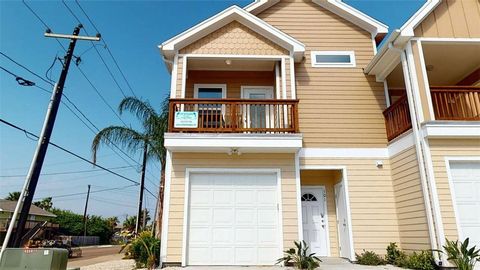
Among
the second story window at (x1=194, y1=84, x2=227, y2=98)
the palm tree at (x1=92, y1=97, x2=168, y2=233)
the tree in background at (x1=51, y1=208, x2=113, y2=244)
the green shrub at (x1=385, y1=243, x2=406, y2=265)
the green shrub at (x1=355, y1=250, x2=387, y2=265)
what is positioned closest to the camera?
the green shrub at (x1=385, y1=243, x2=406, y2=265)

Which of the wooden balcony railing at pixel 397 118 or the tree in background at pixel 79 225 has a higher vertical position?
the wooden balcony railing at pixel 397 118

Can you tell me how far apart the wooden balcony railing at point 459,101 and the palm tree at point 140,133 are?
9050 millimetres

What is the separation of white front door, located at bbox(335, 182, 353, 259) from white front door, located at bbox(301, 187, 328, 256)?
1.23 feet

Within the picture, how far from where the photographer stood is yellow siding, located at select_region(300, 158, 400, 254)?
25.7 feet

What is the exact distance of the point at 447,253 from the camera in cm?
609

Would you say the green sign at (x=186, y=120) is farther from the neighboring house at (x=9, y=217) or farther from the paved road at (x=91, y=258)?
the neighboring house at (x=9, y=217)

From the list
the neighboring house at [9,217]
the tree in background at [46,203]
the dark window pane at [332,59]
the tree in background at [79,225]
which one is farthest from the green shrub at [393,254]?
the tree in background at [46,203]

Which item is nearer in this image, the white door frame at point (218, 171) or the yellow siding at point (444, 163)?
the yellow siding at point (444, 163)

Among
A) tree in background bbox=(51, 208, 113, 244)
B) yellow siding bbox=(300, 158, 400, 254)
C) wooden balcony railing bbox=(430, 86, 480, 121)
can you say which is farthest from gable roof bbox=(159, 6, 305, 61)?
tree in background bbox=(51, 208, 113, 244)

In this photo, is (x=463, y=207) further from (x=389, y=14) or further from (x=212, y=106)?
(x=389, y=14)

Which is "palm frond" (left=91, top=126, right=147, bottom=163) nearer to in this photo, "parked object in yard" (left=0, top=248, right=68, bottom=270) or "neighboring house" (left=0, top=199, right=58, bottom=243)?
"parked object in yard" (left=0, top=248, right=68, bottom=270)

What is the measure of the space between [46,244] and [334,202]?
50.6 ft

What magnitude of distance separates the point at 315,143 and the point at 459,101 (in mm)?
3780

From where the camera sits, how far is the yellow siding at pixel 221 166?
7258 millimetres
